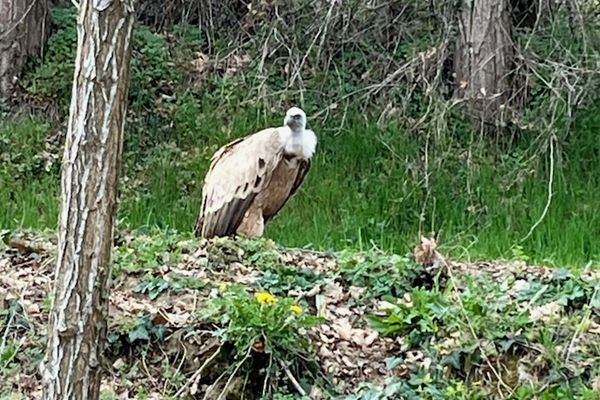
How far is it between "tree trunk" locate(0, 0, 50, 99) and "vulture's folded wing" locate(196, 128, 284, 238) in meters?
5.17

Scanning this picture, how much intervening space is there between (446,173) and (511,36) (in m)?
1.50

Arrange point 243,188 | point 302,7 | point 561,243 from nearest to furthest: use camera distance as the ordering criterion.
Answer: point 243,188 → point 561,243 → point 302,7

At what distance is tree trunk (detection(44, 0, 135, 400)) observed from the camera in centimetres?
370

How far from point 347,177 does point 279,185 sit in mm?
3096

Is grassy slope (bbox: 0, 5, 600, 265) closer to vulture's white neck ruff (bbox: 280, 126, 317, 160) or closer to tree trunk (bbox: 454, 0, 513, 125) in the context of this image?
tree trunk (bbox: 454, 0, 513, 125)

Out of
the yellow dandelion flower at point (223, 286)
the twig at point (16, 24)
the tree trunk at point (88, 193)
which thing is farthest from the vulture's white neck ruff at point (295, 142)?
the twig at point (16, 24)

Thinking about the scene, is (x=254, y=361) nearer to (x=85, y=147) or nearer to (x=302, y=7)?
(x=85, y=147)

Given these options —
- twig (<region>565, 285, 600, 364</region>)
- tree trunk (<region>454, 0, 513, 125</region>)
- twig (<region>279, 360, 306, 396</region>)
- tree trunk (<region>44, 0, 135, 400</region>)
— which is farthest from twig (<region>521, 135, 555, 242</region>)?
tree trunk (<region>44, 0, 135, 400</region>)

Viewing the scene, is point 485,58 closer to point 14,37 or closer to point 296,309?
point 14,37

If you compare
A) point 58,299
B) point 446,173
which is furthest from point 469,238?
point 58,299

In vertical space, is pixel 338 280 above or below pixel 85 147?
below

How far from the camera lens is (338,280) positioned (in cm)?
558

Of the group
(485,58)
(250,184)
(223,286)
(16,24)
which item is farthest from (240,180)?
(16,24)

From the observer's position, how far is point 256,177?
7.00 metres
